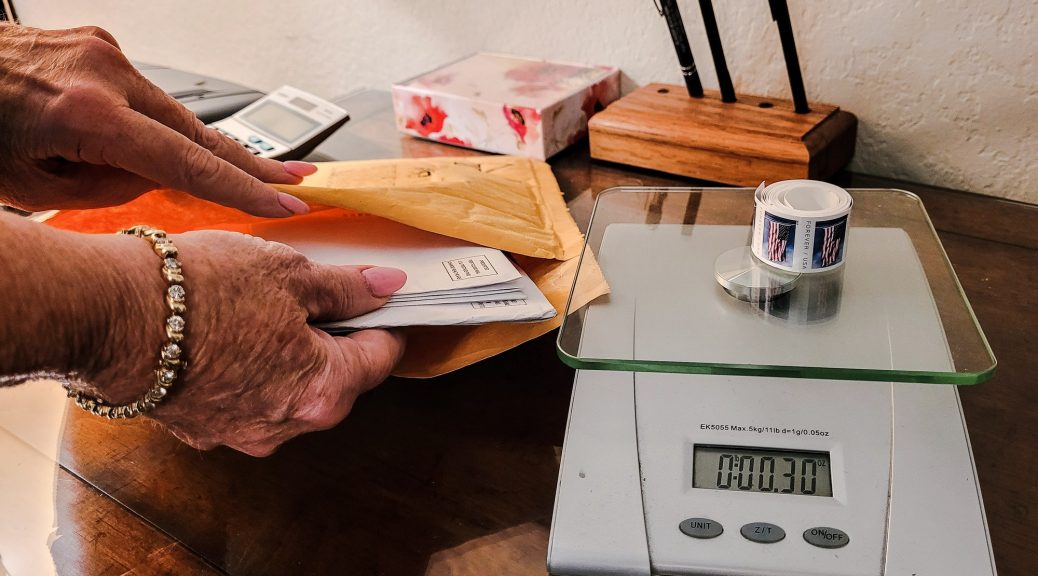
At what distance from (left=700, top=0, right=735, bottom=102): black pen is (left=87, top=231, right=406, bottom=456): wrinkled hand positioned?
59cm

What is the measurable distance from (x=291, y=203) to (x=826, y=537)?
52 centimetres

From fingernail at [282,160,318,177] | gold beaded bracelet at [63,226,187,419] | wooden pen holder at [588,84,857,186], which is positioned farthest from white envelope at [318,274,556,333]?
wooden pen holder at [588,84,857,186]

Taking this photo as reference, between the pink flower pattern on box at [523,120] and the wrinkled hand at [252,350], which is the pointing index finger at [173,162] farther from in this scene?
the pink flower pattern on box at [523,120]

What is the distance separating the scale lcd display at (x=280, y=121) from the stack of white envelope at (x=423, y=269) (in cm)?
36

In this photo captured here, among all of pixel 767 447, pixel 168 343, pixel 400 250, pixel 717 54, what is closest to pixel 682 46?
pixel 717 54

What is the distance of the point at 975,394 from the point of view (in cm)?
67

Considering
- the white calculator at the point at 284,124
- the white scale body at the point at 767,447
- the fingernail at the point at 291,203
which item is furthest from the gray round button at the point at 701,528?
the white calculator at the point at 284,124

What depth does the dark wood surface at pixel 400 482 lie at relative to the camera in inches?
22.8

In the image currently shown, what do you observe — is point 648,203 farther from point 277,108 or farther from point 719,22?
point 277,108

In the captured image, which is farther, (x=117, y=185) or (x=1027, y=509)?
(x=117, y=185)

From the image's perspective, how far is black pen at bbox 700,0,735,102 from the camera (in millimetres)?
991

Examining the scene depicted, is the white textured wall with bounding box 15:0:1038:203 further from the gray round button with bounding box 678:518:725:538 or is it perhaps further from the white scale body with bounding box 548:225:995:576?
the gray round button with bounding box 678:518:725:538

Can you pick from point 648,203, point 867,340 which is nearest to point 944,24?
point 648,203

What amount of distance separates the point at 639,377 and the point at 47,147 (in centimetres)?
55
